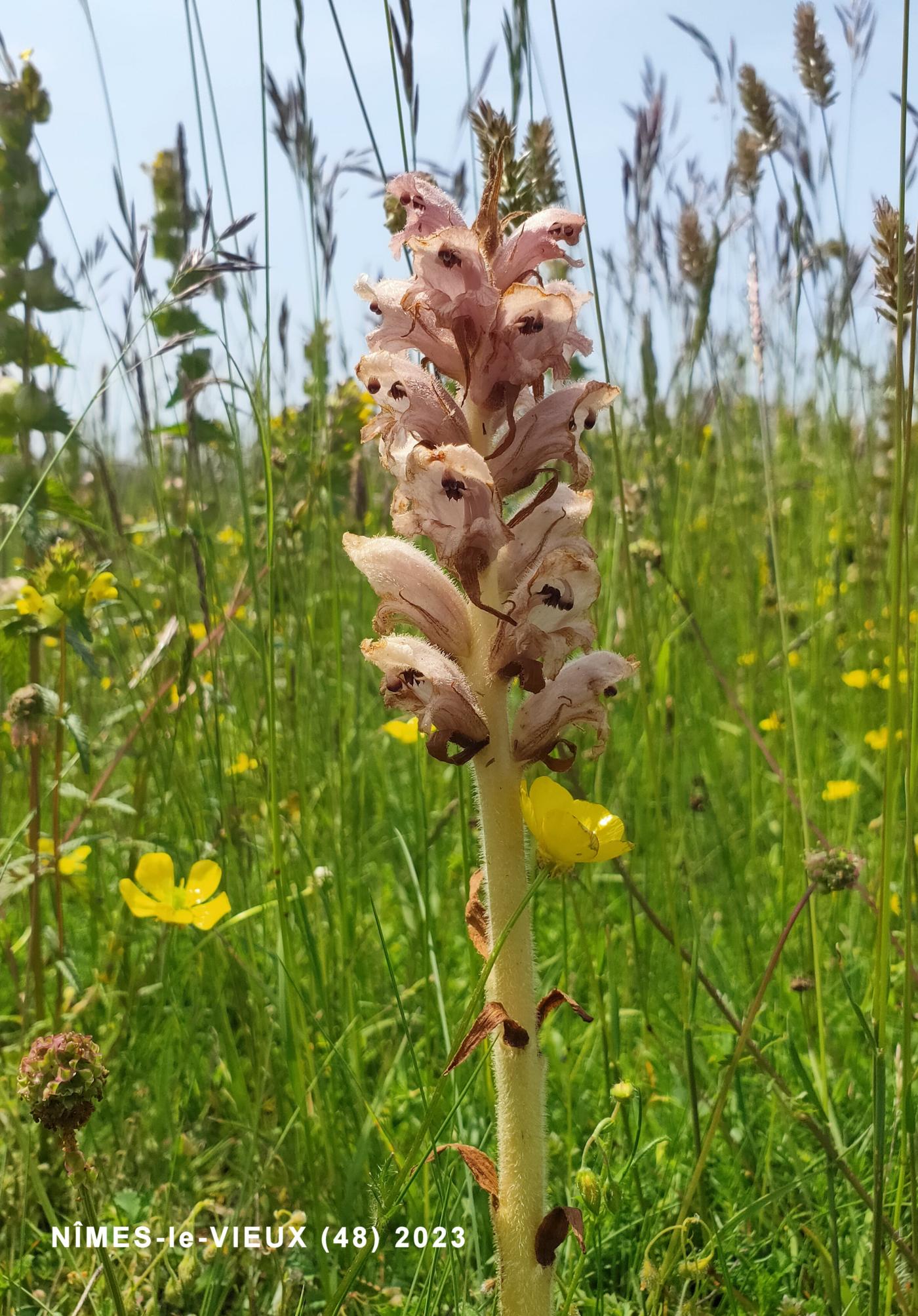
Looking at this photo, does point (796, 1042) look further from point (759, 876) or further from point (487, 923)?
point (487, 923)

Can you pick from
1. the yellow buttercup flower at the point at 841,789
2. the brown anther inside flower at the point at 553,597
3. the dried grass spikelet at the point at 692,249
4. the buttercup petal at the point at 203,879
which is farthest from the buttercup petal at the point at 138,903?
the dried grass spikelet at the point at 692,249

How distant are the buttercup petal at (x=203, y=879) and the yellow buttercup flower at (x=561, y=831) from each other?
35.4 inches

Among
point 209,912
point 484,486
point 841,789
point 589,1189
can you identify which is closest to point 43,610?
point 209,912

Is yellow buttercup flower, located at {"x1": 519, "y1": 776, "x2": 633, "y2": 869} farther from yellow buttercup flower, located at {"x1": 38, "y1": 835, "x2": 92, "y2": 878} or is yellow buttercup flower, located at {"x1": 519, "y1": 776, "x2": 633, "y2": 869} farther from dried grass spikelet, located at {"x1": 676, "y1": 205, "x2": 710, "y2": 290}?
dried grass spikelet, located at {"x1": 676, "y1": 205, "x2": 710, "y2": 290}

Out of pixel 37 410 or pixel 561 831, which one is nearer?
pixel 561 831

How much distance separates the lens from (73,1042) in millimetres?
1107

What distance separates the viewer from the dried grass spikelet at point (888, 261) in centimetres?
129

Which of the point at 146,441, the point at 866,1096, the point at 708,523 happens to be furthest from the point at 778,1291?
the point at 708,523

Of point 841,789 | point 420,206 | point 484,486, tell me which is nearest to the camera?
point 484,486

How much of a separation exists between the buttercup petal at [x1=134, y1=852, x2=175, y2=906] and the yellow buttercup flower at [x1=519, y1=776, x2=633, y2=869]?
0.88 metres

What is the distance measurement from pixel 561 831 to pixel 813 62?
2.00 m

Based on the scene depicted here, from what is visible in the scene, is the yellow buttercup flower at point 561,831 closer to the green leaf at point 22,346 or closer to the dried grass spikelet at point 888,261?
the dried grass spikelet at point 888,261

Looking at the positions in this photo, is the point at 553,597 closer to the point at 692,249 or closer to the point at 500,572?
the point at 500,572

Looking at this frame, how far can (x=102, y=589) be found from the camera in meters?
2.24
